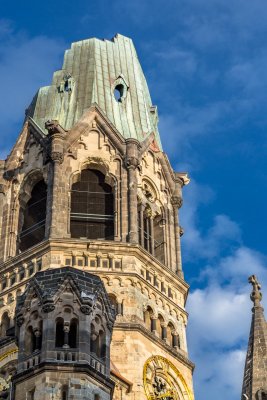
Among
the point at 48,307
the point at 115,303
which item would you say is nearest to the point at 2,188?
the point at 115,303

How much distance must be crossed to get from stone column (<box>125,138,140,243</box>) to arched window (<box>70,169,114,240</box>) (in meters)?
0.71

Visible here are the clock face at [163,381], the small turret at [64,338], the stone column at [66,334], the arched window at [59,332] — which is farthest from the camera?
the clock face at [163,381]

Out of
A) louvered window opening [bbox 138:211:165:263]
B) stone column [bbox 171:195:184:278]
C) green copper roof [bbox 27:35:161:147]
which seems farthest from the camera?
green copper roof [bbox 27:35:161:147]

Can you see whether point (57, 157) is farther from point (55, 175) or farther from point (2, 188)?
point (2, 188)

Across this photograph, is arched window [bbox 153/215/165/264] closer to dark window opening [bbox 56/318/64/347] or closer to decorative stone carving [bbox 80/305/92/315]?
decorative stone carving [bbox 80/305/92/315]

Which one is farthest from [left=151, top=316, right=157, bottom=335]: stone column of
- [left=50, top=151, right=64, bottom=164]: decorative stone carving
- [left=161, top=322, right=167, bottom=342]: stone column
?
[left=50, top=151, right=64, bottom=164]: decorative stone carving

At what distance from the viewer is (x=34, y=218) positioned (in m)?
38.9

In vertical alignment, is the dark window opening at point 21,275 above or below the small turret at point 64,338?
above

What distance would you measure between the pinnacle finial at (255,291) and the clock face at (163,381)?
3.12m

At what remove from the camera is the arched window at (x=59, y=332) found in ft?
85.0

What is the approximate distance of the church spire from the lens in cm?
3080

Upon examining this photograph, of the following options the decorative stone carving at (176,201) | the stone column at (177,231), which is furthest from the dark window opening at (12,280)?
the decorative stone carving at (176,201)

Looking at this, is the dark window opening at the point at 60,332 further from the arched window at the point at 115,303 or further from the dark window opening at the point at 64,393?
the arched window at the point at 115,303

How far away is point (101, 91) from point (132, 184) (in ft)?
15.7
